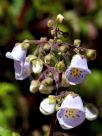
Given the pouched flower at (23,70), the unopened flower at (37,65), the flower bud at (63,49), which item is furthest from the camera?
the pouched flower at (23,70)

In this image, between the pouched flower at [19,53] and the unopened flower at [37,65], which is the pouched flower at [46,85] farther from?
the pouched flower at [19,53]

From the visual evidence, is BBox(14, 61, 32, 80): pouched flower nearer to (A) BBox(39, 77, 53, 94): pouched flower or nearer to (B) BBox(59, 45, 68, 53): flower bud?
(A) BBox(39, 77, 53, 94): pouched flower

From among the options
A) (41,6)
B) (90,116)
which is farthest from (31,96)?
(90,116)

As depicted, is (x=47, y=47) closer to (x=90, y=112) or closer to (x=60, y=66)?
(x=60, y=66)

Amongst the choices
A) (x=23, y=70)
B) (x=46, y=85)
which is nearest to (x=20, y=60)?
(x=23, y=70)

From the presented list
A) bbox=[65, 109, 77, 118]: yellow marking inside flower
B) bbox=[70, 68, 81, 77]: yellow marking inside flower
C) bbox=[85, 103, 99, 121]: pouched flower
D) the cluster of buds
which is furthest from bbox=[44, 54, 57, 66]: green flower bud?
bbox=[85, 103, 99, 121]: pouched flower

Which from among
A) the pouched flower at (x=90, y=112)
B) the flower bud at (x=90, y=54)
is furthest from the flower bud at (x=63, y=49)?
the pouched flower at (x=90, y=112)
